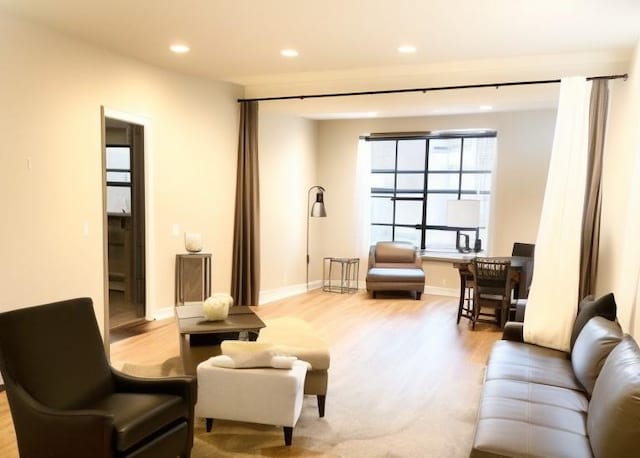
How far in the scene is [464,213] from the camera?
680 centimetres

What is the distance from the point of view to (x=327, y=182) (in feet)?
26.9

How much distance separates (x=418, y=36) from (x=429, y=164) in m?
3.77

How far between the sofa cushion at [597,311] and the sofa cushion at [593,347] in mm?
156

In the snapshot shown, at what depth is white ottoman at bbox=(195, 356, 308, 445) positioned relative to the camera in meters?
2.77

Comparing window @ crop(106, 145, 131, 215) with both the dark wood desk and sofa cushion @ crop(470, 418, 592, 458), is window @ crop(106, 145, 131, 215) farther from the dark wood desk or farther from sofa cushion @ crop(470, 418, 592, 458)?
sofa cushion @ crop(470, 418, 592, 458)

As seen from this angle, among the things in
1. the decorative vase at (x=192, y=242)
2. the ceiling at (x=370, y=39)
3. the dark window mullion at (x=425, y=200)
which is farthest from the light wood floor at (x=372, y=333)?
the ceiling at (x=370, y=39)

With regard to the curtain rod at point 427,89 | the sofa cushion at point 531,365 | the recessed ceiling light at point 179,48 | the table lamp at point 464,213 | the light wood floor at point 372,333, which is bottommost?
the light wood floor at point 372,333

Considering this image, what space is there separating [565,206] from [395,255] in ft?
12.2

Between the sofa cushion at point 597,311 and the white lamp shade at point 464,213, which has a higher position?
the white lamp shade at point 464,213

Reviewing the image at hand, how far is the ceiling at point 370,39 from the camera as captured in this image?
11.6ft

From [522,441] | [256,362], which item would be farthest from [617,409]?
[256,362]

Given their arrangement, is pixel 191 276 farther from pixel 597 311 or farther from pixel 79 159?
pixel 597 311

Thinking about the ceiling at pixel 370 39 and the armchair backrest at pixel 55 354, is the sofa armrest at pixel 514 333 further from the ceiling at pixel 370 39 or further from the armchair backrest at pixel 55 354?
the armchair backrest at pixel 55 354

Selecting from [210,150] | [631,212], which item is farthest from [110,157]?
[631,212]
